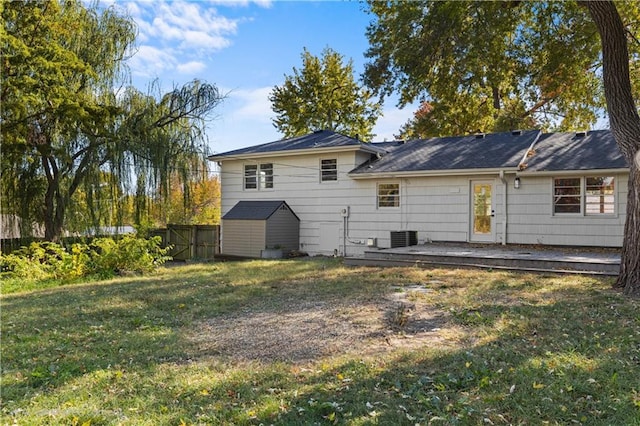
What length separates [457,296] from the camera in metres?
6.79

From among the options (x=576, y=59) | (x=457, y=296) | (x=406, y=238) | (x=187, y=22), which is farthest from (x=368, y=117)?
(x=457, y=296)

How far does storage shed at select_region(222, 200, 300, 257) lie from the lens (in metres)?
14.5

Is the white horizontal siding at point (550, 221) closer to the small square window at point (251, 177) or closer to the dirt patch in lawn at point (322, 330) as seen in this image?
the dirt patch in lawn at point (322, 330)

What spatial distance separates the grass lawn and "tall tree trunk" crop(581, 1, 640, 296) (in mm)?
691

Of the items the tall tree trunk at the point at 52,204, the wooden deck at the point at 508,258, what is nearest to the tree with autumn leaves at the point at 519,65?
the wooden deck at the point at 508,258

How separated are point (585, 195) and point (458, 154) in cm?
368

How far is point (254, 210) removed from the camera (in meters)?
15.2

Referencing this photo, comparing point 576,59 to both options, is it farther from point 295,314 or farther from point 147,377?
point 147,377

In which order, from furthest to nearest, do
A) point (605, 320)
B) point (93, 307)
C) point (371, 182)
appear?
1. point (371, 182)
2. point (93, 307)
3. point (605, 320)

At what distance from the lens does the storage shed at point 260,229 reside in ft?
47.5

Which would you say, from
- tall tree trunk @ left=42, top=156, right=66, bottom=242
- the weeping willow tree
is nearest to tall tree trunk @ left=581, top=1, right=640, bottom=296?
the weeping willow tree

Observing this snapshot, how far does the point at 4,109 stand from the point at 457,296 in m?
13.6

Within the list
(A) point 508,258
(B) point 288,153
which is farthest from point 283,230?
(A) point 508,258

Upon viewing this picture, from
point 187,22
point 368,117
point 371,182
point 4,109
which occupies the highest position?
point 368,117
